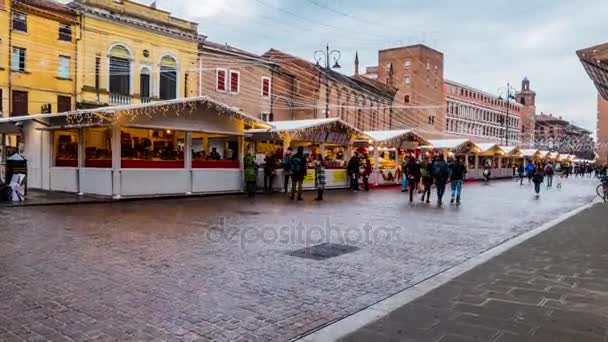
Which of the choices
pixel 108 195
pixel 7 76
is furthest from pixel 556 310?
pixel 7 76

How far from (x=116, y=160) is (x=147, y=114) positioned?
1.84 m

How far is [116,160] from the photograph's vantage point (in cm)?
1578

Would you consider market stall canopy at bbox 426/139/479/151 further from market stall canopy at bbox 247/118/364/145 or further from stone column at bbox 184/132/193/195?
stone column at bbox 184/132/193/195

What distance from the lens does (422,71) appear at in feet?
211

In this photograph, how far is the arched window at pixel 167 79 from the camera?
1319 inches

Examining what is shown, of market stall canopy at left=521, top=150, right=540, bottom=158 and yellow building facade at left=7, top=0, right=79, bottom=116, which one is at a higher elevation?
yellow building facade at left=7, top=0, right=79, bottom=116

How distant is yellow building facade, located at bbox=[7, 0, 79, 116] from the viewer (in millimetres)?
27703

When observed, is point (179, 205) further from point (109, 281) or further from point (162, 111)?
point (109, 281)

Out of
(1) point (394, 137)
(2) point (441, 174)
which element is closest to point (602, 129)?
(1) point (394, 137)

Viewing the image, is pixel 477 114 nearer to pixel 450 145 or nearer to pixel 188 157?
pixel 450 145

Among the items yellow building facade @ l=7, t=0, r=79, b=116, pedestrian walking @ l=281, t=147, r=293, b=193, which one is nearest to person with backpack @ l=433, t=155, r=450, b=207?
pedestrian walking @ l=281, t=147, r=293, b=193

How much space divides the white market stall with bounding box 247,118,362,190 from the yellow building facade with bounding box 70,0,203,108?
34.4 feet

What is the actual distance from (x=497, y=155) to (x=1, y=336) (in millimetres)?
49507

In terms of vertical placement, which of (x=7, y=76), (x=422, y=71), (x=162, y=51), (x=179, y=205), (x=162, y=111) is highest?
(x=422, y=71)
